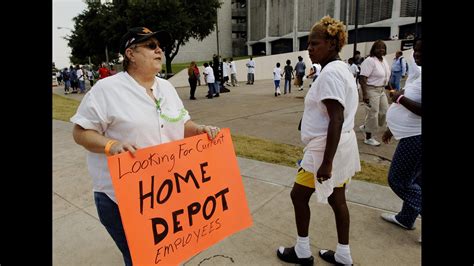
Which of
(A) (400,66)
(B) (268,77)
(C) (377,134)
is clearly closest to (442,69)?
(C) (377,134)

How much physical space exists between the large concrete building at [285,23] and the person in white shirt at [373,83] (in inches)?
1143

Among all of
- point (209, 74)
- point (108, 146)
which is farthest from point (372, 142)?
point (209, 74)

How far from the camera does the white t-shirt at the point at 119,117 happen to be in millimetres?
1747

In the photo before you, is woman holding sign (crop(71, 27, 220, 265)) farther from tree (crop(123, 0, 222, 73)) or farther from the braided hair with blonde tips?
tree (crop(123, 0, 222, 73))

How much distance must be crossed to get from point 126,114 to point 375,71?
17.3 ft

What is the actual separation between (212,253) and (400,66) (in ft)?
32.5

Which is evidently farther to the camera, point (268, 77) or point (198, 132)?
point (268, 77)

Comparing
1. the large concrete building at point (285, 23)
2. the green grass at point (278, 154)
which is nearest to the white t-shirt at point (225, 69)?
the large concrete building at point (285, 23)

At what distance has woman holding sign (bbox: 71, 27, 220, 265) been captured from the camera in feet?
5.72

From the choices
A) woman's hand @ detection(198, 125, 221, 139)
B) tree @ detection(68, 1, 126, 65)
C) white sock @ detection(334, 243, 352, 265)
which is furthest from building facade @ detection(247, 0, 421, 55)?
woman's hand @ detection(198, 125, 221, 139)

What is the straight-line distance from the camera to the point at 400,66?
414 inches

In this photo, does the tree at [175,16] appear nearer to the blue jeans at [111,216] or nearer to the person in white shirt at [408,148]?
the person in white shirt at [408,148]

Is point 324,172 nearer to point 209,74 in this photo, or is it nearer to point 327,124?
point 327,124

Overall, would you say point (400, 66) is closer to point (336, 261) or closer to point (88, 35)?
point (336, 261)
